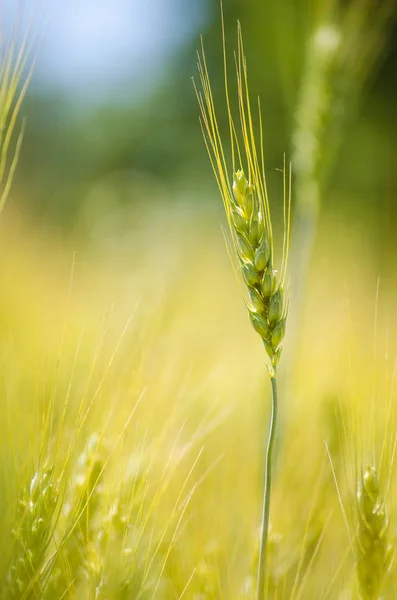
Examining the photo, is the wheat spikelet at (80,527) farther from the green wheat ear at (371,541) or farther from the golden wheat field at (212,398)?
the green wheat ear at (371,541)

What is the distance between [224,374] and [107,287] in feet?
1.48

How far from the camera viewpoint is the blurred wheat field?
40cm

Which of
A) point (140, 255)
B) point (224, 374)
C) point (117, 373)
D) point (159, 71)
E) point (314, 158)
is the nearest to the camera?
point (117, 373)

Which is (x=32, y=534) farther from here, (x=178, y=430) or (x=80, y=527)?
(x=178, y=430)

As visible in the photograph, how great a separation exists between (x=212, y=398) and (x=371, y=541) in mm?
438

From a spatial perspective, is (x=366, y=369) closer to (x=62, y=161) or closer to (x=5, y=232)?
(x=5, y=232)

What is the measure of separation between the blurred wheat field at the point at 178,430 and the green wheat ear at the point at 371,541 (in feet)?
0.09

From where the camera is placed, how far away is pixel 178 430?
0.60m

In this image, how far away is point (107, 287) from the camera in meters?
1.29

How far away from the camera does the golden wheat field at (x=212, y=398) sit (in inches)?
14.7

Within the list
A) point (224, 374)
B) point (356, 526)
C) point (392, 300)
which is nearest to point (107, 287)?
point (224, 374)

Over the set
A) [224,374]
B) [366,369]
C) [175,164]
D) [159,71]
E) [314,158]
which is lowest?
[224,374]

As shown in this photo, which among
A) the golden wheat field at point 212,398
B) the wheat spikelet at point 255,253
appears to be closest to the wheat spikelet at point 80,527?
the golden wheat field at point 212,398

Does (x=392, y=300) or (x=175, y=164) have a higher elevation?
(x=175, y=164)
